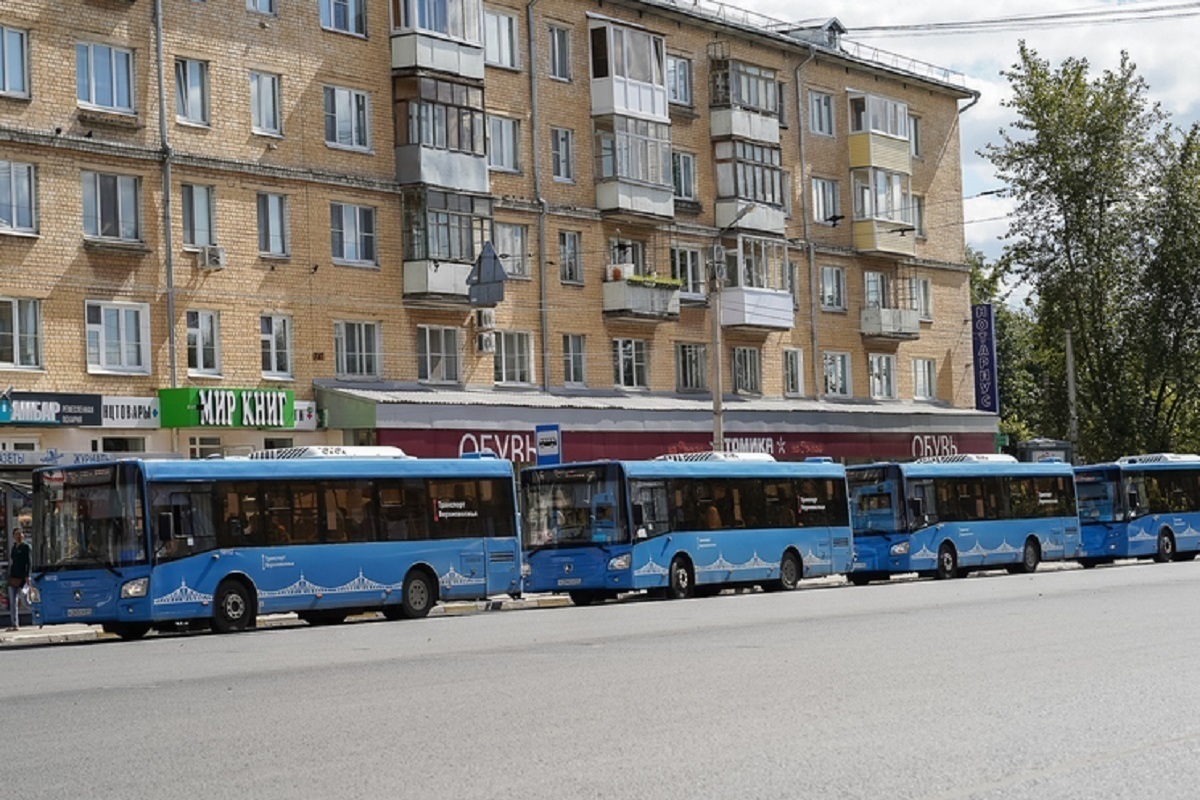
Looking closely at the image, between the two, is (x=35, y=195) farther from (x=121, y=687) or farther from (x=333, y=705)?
(x=333, y=705)

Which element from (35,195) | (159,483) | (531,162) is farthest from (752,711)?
(531,162)

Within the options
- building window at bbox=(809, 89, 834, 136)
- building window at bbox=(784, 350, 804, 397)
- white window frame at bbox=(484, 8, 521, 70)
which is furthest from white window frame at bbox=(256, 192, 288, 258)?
building window at bbox=(809, 89, 834, 136)

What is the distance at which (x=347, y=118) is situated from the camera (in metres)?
42.0

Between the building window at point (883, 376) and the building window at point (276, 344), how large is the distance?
2348 cm

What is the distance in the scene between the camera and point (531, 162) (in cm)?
4681

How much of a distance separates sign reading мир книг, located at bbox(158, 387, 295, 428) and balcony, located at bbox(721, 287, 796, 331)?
52.6ft

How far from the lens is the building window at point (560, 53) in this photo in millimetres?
47625

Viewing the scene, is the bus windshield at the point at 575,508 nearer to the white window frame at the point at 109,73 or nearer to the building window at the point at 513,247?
the white window frame at the point at 109,73

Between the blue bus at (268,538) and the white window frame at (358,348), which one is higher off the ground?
the white window frame at (358,348)

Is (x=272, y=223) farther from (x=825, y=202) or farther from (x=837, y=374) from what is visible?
(x=837, y=374)

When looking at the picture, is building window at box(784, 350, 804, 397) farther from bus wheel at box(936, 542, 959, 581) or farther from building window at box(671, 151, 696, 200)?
bus wheel at box(936, 542, 959, 581)

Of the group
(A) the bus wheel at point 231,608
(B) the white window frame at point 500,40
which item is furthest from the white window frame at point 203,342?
(A) the bus wheel at point 231,608

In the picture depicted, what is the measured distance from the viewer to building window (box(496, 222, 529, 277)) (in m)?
45.8

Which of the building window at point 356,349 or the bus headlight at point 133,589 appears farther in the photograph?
the building window at point 356,349
